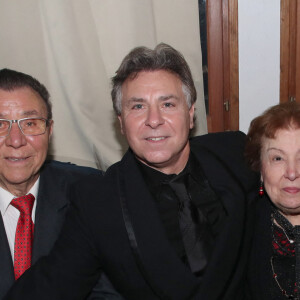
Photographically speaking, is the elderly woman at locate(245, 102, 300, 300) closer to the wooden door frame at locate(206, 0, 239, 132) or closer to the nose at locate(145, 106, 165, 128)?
the nose at locate(145, 106, 165, 128)

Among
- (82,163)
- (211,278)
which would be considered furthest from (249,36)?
(211,278)

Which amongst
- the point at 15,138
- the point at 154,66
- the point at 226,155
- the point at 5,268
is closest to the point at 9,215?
the point at 5,268

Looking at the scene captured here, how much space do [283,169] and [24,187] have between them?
1.10 m

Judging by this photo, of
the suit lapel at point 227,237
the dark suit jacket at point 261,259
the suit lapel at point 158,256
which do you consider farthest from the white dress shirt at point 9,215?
the dark suit jacket at point 261,259

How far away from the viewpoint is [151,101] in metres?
1.66

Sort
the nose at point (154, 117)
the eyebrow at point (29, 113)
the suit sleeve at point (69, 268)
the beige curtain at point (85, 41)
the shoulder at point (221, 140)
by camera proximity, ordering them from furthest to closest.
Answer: the beige curtain at point (85, 41) → the shoulder at point (221, 140) → the eyebrow at point (29, 113) → the nose at point (154, 117) → the suit sleeve at point (69, 268)

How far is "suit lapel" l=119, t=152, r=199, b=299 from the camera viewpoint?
154 cm

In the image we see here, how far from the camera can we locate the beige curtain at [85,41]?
2.22 m

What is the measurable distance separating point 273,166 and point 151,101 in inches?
21.8

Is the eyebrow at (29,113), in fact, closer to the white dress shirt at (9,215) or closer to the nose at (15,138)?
the nose at (15,138)

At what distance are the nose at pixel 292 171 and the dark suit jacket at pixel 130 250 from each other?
0.24 meters

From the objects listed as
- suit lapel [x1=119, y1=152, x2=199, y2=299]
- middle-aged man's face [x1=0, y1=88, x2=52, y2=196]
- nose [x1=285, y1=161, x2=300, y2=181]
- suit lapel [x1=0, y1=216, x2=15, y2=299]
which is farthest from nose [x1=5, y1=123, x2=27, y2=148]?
nose [x1=285, y1=161, x2=300, y2=181]

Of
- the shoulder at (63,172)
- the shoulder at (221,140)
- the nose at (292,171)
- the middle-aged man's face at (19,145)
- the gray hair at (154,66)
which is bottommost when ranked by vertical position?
the shoulder at (63,172)

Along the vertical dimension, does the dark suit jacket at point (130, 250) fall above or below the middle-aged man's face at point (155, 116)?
below
